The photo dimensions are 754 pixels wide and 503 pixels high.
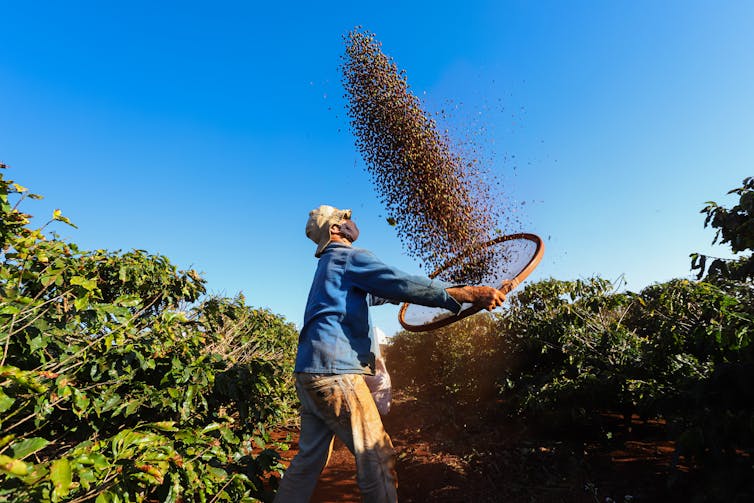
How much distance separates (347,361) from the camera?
2145mm

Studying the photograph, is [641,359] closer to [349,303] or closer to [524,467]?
[524,467]

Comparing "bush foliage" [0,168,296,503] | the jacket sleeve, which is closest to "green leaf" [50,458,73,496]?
"bush foliage" [0,168,296,503]

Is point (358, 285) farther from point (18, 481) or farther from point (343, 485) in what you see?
point (343, 485)

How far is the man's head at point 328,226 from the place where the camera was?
2.57m

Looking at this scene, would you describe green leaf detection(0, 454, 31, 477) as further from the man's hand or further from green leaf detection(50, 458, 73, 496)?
the man's hand

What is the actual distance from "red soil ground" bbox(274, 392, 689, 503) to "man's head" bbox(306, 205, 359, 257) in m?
2.18

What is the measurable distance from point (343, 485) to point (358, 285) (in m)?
2.42

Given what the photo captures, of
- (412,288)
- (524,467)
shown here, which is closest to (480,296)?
(412,288)

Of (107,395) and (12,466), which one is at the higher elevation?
(107,395)

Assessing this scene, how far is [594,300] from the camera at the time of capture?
425cm

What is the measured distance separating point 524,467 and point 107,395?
3173mm

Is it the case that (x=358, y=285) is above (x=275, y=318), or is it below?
below

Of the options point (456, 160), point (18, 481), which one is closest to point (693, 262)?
point (456, 160)

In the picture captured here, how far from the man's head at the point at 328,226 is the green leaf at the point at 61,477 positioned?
161cm
